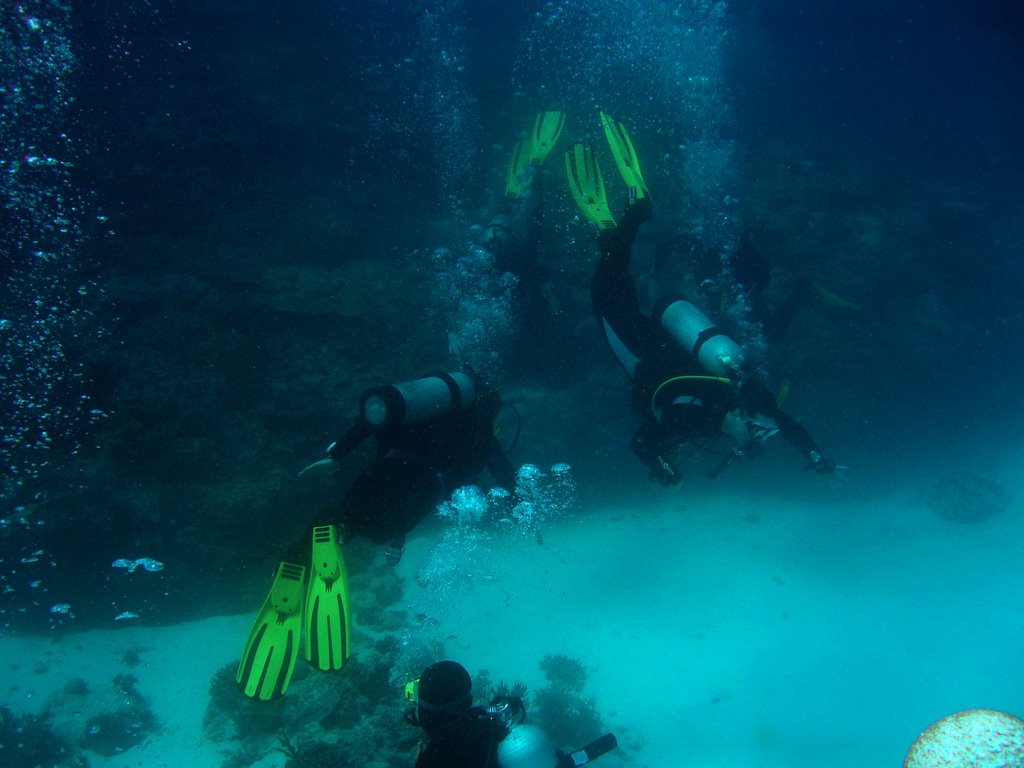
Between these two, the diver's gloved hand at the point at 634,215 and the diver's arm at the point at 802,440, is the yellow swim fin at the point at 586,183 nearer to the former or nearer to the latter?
the diver's gloved hand at the point at 634,215

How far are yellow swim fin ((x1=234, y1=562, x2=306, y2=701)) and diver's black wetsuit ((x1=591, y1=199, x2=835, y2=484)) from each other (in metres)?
3.36

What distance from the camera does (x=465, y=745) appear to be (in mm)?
2131

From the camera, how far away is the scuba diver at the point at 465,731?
6.91 ft

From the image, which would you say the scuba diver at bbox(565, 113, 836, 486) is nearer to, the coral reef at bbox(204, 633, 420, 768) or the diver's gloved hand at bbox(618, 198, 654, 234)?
the diver's gloved hand at bbox(618, 198, 654, 234)

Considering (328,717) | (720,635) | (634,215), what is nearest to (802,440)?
(634,215)

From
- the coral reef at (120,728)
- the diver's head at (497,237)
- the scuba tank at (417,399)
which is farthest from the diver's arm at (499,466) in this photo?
the coral reef at (120,728)

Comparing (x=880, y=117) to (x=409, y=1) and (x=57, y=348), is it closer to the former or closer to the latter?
(x=409, y=1)

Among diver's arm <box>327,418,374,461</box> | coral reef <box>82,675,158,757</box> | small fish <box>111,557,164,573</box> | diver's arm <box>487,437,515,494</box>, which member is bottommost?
diver's arm <box>327,418,374,461</box>

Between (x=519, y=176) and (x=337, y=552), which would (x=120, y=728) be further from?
(x=519, y=176)

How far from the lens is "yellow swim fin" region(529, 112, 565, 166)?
9.65m

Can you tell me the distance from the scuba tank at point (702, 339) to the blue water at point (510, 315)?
245 cm

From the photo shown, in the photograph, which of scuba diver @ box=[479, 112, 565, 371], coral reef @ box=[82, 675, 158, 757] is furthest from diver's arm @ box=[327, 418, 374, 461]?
coral reef @ box=[82, 675, 158, 757]

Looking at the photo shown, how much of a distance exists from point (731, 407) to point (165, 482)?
295 inches

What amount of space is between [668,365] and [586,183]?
2.87 metres
